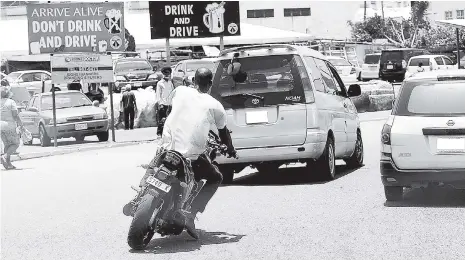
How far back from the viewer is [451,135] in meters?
10.4

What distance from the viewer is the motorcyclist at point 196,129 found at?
866cm

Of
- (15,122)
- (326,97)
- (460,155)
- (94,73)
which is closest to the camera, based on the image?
(460,155)

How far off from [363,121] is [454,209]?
→ 18.4 m

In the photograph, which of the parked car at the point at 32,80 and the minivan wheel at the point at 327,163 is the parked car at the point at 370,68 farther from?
the minivan wheel at the point at 327,163

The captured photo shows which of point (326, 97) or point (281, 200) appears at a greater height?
point (326, 97)

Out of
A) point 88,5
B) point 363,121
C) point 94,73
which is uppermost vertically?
point 88,5

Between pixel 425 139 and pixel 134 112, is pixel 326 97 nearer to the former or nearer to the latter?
pixel 425 139

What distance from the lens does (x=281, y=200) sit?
11.8m

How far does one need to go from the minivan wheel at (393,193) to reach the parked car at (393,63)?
126 ft

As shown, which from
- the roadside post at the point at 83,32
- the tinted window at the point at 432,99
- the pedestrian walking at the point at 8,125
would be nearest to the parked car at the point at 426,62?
the roadside post at the point at 83,32

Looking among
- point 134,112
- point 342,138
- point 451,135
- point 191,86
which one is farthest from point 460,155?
point 134,112

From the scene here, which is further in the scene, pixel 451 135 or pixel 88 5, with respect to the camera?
pixel 88 5

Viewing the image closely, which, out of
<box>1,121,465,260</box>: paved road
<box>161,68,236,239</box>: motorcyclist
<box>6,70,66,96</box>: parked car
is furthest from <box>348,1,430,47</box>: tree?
<box>161,68,236,239</box>: motorcyclist

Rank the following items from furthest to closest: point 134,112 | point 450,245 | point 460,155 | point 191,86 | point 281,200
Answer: point 134,112, point 281,200, point 460,155, point 191,86, point 450,245
